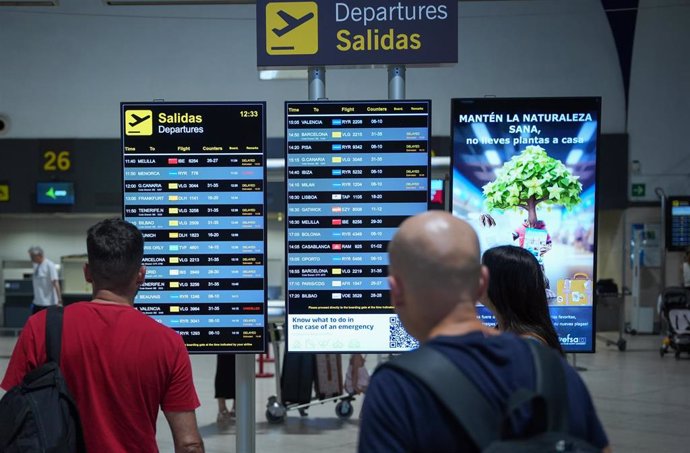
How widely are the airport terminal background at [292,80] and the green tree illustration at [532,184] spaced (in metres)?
12.1

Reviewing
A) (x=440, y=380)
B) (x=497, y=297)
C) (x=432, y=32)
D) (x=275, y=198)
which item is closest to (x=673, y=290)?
(x=275, y=198)

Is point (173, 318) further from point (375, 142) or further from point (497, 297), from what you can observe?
point (497, 297)

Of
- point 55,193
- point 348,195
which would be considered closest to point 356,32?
point 348,195

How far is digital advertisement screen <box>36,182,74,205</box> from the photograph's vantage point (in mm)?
17016

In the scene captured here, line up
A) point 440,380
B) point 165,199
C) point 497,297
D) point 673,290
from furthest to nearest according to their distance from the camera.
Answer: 1. point 673,290
2. point 165,199
3. point 497,297
4. point 440,380

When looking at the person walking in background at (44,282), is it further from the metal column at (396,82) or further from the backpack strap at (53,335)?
the backpack strap at (53,335)

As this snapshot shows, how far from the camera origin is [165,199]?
197 inches

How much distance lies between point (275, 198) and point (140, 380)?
566 inches

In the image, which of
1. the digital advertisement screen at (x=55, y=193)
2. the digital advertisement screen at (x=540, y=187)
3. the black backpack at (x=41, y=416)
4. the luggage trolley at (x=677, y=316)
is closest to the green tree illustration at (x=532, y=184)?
the digital advertisement screen at (x=540, y=187)

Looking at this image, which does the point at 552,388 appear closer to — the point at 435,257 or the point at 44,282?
the point at 435,257

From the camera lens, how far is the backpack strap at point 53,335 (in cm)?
283

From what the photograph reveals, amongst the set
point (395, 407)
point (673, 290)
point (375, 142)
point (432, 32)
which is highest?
point (432, 32)

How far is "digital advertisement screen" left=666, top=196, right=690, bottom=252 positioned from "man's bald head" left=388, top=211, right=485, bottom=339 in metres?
14.9

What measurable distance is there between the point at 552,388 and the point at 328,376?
7.89 m
